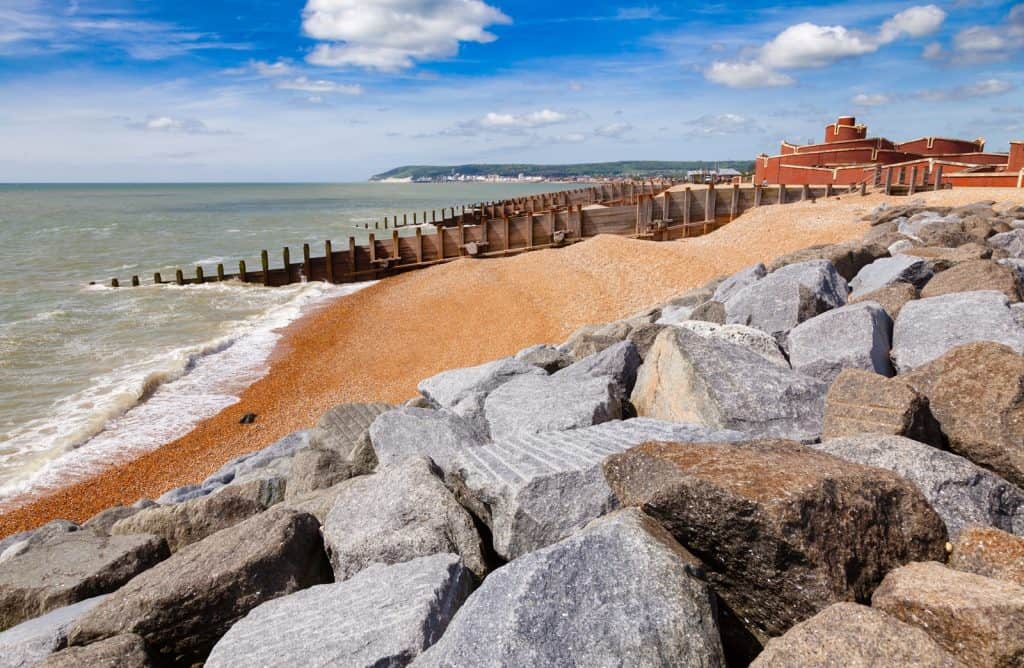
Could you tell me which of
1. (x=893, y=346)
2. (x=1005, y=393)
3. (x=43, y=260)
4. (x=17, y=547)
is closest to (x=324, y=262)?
(x=43, y=260)

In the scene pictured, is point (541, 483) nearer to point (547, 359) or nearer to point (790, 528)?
point (790, 528)

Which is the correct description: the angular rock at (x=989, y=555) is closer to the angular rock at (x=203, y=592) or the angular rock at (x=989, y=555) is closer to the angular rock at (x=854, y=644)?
the angular rock at (x=854, y=644)

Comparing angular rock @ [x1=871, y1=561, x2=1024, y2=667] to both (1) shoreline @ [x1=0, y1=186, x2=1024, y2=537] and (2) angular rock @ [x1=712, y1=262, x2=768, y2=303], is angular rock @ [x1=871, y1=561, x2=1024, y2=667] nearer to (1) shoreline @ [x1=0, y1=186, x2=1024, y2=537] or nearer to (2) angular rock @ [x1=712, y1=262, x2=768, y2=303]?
(2) angular rock @ [x1=712, y1=262, x2=768, y2=303]

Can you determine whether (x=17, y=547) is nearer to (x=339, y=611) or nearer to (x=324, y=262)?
(x=339, y=611)

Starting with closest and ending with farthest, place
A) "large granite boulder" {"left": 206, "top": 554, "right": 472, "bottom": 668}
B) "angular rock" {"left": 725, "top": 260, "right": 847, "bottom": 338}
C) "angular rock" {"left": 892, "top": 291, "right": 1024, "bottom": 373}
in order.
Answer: "large granite boulder" {"left": 206, "top": 554, "right": 472, "bottom": 668}, "angular rock" {"left": 892, "top": 291, "right": 1024, "bottom": 373}, "angular rock" {"left": 725, "top": 260, "right": 847, "bottom": 338}

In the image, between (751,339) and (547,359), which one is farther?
(547,359)

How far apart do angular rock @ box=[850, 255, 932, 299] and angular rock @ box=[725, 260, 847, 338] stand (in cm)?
34

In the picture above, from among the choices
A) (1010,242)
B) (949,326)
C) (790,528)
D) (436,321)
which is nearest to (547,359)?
(949,326)

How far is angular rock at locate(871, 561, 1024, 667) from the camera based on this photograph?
76.6 inches

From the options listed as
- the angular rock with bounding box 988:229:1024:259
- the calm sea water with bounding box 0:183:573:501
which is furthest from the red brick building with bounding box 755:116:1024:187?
the calm sea water with bounding box 0:183:573:501

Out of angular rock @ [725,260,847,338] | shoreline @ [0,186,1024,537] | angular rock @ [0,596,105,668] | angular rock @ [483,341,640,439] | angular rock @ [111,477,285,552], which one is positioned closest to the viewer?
angular rock @ [0,596,105,668]

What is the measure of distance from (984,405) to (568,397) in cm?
260

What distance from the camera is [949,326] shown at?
5160mm

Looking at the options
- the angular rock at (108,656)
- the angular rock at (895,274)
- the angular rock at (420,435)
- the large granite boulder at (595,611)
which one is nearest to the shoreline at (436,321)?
the angular rock at (420,435)
